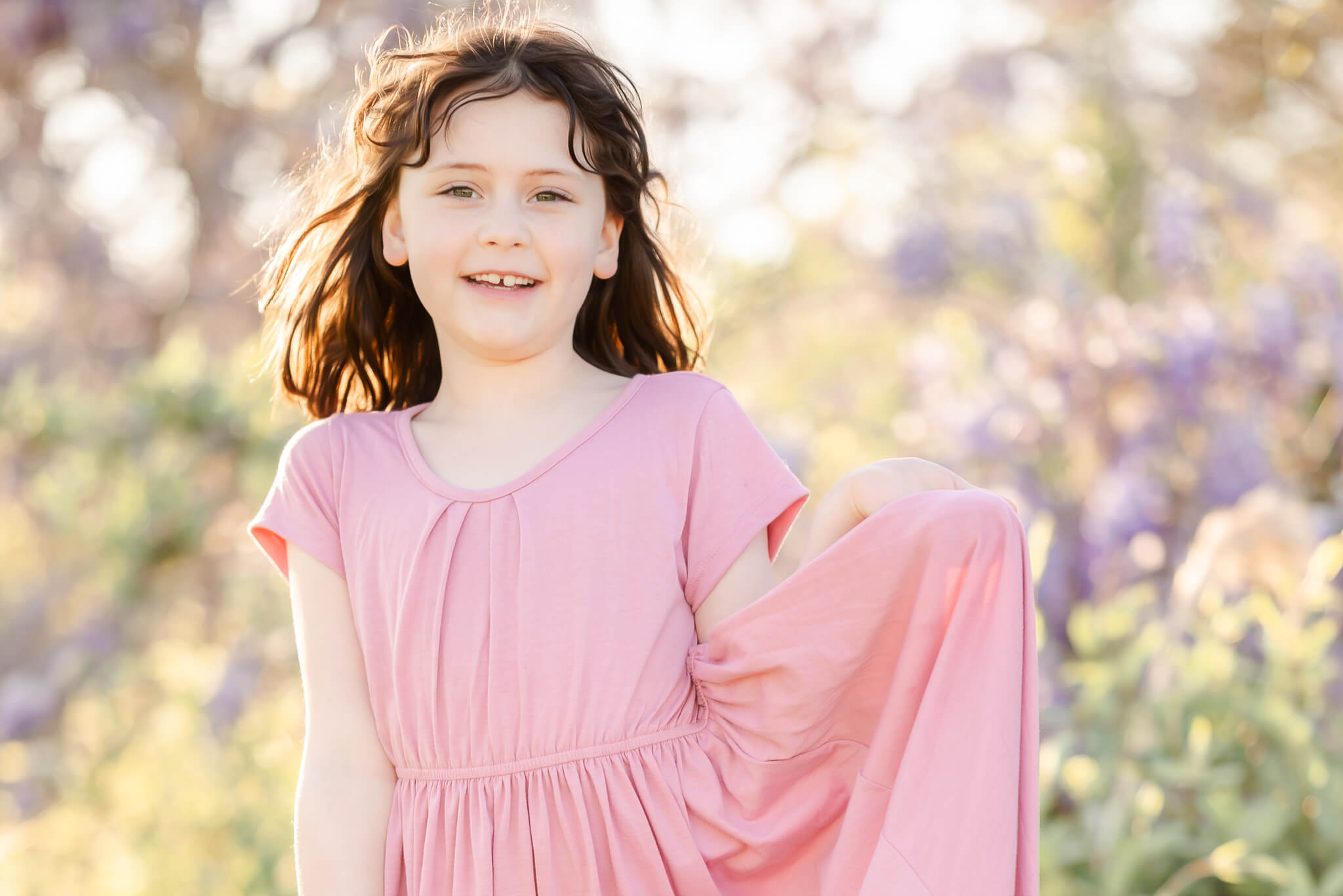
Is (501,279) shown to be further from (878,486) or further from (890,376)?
(890,376)

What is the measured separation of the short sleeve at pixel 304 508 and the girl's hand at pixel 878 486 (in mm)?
638

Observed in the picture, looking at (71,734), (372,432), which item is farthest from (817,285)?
(372,432)

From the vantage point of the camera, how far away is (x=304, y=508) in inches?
65.1

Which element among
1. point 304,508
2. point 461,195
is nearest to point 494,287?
point 461,195

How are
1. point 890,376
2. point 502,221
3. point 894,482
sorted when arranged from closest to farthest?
point 894,482, point 502,221, point 890,376

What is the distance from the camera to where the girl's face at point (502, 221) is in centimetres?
158

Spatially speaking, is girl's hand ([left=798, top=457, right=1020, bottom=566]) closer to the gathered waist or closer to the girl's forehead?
the gathered waist

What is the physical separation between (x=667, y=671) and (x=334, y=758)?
442mm

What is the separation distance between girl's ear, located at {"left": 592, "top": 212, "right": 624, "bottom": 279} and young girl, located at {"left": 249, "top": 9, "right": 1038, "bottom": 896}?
31 mm

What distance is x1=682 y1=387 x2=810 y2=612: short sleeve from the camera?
1.58 m

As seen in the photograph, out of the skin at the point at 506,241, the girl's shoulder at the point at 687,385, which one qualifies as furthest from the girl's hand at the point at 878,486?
the skin at the point at 506,241

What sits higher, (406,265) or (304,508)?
(406,265)

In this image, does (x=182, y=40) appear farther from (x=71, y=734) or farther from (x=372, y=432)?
(x=372, y=432)

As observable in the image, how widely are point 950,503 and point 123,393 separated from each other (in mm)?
3742
